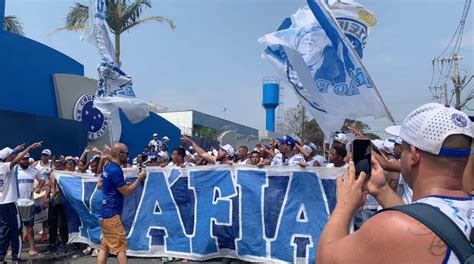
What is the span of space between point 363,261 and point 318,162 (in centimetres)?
567

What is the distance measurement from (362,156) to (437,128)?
16.6 inches

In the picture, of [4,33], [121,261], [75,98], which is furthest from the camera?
[75,98]

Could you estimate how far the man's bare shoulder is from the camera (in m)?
1.45

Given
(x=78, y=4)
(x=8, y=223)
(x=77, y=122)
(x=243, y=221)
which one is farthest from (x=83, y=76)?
(x=243, y=221)

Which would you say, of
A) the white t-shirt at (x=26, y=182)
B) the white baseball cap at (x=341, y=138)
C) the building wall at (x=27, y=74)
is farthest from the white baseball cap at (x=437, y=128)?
the building wall at (x=27, y=74)

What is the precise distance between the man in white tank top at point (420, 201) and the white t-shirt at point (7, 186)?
22.1ft

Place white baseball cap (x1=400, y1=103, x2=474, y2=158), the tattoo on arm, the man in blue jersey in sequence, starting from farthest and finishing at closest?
the man in blue jersey → white baseball cap (x1=400, y1=103, x2=474, y2=158) → the tattoo on arm

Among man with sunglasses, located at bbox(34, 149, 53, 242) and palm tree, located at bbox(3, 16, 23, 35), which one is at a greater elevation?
palm tree, located at bbox(3, 16, 23, 35)

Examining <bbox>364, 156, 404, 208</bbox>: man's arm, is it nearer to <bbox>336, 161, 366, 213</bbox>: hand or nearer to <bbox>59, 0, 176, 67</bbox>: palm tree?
<bbox>336, 161, 366, 213</bbox>: hand

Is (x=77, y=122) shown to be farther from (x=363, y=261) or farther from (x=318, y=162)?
(x=363, y=261)

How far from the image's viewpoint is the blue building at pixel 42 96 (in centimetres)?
1449

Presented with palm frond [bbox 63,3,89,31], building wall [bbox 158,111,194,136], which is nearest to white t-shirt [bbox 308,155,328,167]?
palm frond [bbox 63,3,89,31]

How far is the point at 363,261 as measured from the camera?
154 centimetres

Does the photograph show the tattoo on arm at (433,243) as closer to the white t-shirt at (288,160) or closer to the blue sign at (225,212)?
the blue sign at (225,212)
